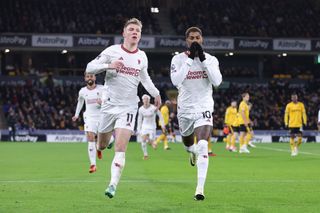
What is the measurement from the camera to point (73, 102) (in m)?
49.8

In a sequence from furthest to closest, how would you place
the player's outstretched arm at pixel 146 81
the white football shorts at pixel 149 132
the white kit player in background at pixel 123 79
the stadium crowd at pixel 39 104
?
the stadium crowd at pixel 39 104
the white football shorts at pixel 149 132
the player's outstretched arm at pixel 146 81
the white kit player in background at pixel 123 79

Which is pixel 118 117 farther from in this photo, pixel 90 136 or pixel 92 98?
pixel 92 98

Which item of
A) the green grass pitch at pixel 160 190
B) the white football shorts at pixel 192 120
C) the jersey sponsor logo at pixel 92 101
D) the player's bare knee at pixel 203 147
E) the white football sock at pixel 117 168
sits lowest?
the green grass pitch at pixel 160 190

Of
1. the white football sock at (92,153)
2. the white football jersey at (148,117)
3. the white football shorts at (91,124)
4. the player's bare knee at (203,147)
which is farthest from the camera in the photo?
the white football jersey at (148,117)

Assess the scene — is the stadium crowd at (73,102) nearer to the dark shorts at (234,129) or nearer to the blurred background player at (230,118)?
the blurred background player at (230,118)

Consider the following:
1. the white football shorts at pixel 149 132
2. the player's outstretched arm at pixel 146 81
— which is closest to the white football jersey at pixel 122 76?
the player's outstretched arm at pixel 146 81

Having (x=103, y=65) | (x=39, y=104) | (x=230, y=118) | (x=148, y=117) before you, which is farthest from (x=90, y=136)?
(x=39, y=104)

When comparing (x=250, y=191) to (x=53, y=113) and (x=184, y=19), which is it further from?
(x=184, y=19)

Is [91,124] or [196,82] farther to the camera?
[91,124]

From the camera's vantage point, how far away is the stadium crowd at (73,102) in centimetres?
4688

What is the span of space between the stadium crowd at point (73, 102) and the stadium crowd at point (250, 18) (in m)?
4.39

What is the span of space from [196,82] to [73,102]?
38.7 meters

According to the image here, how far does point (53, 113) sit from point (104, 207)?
125 ft

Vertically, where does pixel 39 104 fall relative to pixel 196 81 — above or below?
below
